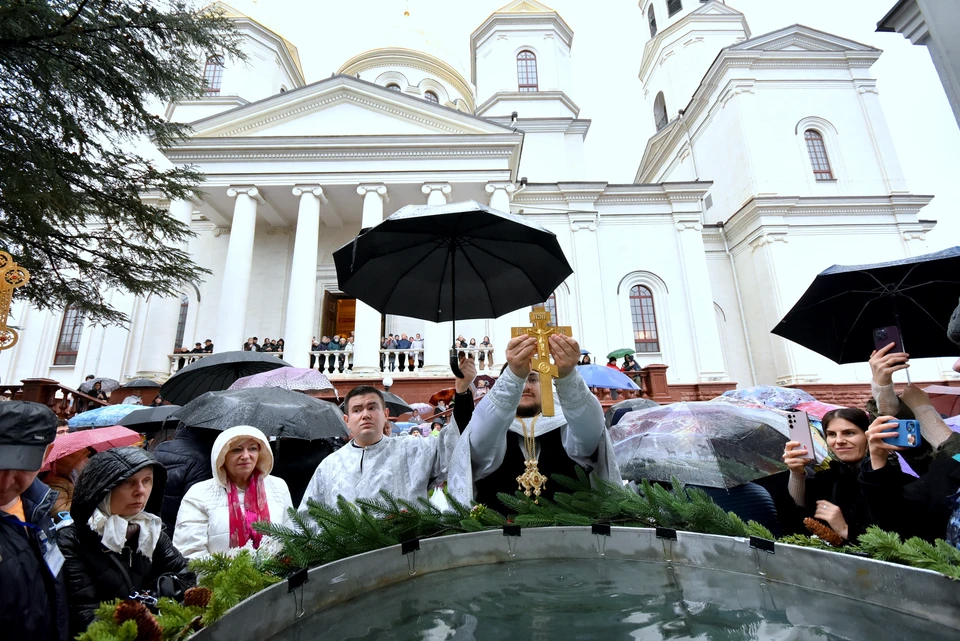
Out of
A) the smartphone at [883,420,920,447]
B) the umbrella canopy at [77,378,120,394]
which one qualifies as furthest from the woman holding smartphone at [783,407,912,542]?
the umbrella canopy at [77,378,120,394]

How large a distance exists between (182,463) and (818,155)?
25683 millimetres

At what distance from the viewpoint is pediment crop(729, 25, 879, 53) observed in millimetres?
21422

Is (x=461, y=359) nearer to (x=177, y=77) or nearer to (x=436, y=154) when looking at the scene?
(x=177, y=77)

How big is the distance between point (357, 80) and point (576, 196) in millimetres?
9381

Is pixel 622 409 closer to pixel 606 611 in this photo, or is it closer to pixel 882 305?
pixel 882 305

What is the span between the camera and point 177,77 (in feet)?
30.3

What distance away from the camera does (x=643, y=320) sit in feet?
62.4

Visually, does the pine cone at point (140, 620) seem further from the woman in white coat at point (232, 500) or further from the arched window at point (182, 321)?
the arched window at point (182, 321)

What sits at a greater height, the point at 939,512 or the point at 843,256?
the point at 843,256

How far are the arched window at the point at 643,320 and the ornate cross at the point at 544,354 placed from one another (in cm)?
1752

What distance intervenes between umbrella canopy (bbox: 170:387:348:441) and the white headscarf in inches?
67.1

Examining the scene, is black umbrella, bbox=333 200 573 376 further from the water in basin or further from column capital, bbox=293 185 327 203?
column capital, bbox=293 185 327 203

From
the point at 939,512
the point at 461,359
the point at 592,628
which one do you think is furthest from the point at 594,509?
the point at 939,512

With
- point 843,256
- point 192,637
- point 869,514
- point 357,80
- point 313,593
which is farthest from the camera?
point 843,256
